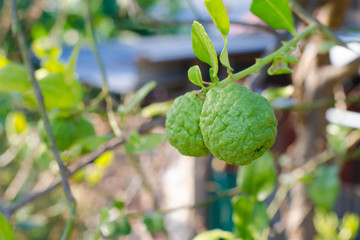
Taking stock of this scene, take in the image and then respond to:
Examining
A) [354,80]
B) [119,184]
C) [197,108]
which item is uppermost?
[197,108]

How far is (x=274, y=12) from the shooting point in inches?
16.6

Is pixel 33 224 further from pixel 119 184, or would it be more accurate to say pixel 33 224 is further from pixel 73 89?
pixel 119 184

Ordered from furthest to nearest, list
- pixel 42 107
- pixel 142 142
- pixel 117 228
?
pixel 117 228 → pixel 142 142 → pixel 42 107

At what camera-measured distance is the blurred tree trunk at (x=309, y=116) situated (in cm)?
99

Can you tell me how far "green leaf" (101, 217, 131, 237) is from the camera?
0.71 metres

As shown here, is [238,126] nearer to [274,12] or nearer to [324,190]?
[274,12]

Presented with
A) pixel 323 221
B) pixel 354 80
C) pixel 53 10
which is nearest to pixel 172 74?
pixel 354 80

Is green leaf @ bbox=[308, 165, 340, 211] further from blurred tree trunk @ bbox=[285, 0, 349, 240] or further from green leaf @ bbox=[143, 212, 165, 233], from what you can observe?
green leaf @ bbox=[143, 212, 165, 233]

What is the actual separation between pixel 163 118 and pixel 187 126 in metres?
0.39

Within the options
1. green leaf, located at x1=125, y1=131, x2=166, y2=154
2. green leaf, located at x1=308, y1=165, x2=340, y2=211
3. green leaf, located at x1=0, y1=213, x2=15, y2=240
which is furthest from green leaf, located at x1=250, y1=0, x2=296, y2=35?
green leaf, located at x1=308, y1=165, x2=340, y2=211

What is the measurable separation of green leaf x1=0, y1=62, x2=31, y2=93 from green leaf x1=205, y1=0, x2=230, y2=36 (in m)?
0.47

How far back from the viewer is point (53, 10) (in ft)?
10.7

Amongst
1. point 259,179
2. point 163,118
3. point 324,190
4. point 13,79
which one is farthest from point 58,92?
point 324,190

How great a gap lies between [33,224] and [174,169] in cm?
108
